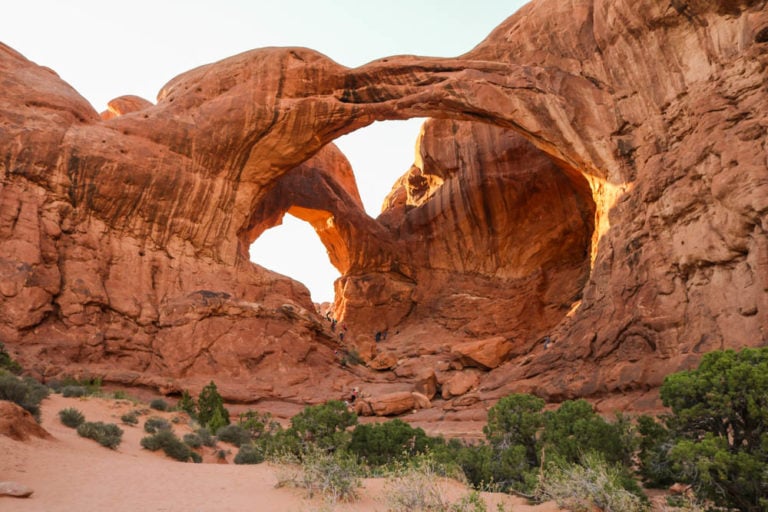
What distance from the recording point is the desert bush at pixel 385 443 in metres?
12.2

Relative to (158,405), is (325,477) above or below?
above

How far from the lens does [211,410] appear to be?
1895 centimetres

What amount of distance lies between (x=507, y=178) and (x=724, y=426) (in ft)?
87.4

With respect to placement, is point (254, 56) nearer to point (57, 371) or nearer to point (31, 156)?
point (31, 156)

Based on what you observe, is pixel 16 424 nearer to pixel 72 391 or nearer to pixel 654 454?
pixel 72 391

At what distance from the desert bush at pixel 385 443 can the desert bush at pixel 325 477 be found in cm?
303

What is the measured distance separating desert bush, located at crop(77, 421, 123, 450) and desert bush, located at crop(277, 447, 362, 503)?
468cm

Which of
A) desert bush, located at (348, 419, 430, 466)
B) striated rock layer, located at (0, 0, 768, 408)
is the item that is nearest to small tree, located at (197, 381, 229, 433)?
striated rock layer, located at (0, 0, 768, 408)

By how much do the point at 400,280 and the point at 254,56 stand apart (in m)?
16.4

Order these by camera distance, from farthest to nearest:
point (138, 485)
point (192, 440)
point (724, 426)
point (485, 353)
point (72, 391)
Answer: point (485, 353), point (72, 391), point (192, 440), point (138, 485), point (724, 426)

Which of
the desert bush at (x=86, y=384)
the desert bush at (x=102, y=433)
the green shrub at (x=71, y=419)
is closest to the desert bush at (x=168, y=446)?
the desert bush at (x=102, y=433)


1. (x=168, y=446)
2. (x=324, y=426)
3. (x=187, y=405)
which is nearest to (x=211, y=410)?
(x=187, y=405)

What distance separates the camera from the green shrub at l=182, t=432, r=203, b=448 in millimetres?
14301

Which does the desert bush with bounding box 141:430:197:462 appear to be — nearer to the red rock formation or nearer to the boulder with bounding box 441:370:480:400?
the red rock formation
